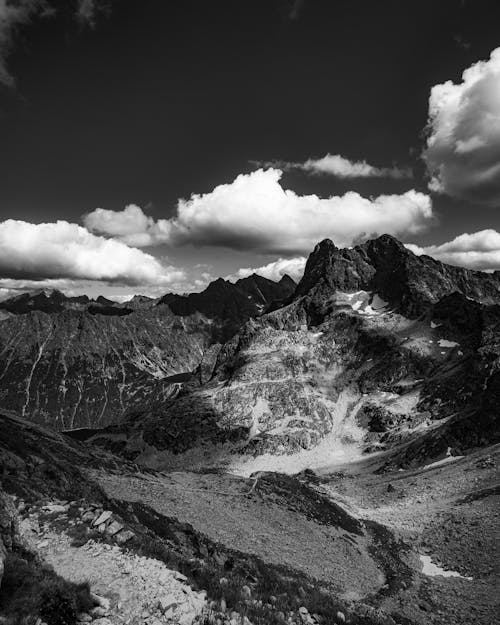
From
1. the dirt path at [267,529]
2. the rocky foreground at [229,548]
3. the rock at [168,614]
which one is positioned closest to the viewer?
the rock at [168,614]

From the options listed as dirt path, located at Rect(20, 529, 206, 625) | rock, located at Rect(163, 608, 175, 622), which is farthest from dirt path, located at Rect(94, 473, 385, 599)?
rock, located at Rect(163, 608, 175, 622)

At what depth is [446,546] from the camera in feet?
154

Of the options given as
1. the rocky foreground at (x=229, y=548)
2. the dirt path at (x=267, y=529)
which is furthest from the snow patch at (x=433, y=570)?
the dirt path at (x=267, y=529)

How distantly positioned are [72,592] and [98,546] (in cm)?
583

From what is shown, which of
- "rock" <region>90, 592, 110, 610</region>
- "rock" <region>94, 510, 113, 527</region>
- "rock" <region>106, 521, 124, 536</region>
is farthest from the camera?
"rock" <region>94, 510, 113, 527</region>

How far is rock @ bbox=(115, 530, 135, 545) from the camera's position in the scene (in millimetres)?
18531

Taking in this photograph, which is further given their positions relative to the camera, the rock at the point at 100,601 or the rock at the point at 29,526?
the rock at the point at 29,526

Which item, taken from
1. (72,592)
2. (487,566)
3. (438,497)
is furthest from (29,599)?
(438,497)

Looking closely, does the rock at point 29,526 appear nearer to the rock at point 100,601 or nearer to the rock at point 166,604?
the rock at point 100,601

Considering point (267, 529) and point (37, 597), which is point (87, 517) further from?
point (267, 529)

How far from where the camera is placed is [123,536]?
61.7 ft

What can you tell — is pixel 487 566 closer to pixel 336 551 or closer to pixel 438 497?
pixel 336 551

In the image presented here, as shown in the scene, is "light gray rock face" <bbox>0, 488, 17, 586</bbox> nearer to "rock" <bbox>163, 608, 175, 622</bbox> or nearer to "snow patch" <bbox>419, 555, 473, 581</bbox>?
"rock" <bbox>163, 608, 175, 622</bbox>

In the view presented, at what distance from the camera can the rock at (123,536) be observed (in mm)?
18531
